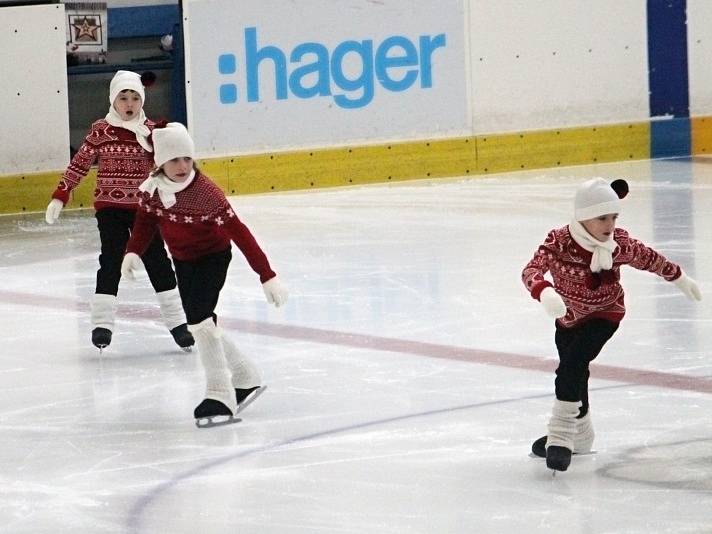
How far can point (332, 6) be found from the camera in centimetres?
1415

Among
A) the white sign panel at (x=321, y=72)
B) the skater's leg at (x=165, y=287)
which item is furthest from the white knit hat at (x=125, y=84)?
the white sign panel at (x=321, y=72)

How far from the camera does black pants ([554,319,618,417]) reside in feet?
16.8

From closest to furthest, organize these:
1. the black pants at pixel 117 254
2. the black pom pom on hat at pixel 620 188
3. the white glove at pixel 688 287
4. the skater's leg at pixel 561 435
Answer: the skater's leg at pixel 561 435 < the black pom pom on hat at pixel 620 188 < the white glove at pixel 688 287 < the black pants at pixel 117 254

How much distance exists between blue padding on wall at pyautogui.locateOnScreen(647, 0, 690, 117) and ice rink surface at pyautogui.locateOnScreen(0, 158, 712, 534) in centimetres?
484

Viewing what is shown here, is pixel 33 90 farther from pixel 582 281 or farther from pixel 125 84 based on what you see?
pixel 582 281

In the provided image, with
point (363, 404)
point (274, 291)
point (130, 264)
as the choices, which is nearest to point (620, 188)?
point (274, 291)

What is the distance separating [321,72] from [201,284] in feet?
26.8

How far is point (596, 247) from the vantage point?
16.8 ft

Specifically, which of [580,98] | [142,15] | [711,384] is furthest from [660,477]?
[142,15]

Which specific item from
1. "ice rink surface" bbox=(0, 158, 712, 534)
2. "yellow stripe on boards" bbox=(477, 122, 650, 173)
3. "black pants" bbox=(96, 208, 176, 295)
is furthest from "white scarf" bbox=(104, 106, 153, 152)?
"yellow stripe on boards" bbox=(477, 122, 650, 173)

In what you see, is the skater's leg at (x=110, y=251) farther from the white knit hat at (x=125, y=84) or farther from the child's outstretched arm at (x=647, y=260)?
the child's outstretched arm at (x=647, y=260)

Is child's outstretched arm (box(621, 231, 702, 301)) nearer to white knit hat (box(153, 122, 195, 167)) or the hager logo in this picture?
white knit hat (box(153, 122, 195, 167))

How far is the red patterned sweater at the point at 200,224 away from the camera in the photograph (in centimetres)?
605

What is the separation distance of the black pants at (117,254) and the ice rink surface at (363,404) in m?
0.32
